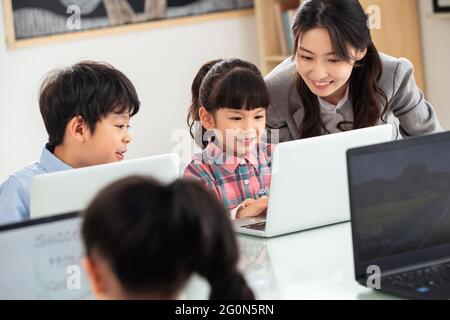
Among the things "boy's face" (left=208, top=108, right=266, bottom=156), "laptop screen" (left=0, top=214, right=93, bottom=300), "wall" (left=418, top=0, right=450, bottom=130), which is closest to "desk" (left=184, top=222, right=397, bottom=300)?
"laptop screen" (left=0, top=214, right=93, bottom=300)

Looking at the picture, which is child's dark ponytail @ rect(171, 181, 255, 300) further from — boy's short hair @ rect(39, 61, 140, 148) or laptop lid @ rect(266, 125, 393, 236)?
boy's short hair @ rect(39, 61, 140, 148)

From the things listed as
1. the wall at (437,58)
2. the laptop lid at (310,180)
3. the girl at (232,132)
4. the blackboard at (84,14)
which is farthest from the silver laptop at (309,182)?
the blackboard at (84,14)

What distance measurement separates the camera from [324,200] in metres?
2.18

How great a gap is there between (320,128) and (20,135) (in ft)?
5.65

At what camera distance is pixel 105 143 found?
2301mm

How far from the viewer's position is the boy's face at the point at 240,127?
2.46 meters

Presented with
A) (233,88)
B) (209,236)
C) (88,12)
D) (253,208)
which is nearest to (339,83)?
(233,88)

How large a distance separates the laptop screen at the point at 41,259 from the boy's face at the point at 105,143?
0.69 m

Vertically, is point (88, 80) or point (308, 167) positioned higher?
point (88, 80)

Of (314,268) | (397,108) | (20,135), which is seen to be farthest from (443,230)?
(20,135)

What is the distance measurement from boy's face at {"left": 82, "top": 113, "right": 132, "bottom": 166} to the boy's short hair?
0.02 m

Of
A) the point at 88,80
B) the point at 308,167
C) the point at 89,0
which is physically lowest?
the point at 308,167

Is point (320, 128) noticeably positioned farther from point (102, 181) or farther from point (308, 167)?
point (102, 181)

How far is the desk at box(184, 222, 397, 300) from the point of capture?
1749 millimetres
